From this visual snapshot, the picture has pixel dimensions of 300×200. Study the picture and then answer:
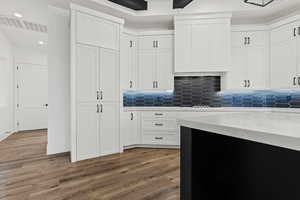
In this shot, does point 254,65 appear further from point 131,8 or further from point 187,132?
point 187,132

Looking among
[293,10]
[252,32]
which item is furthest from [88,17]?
[293,10]

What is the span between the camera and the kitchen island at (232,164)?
1125 millimetres

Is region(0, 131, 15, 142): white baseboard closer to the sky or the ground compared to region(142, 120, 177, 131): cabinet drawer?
closer to the ground

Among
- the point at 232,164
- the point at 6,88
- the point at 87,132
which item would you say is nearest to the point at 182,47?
the point at 87,132

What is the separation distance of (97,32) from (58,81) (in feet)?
4.24

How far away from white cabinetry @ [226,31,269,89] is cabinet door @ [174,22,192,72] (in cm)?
103

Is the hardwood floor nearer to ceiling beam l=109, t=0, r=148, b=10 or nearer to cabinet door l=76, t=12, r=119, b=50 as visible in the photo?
cabinet door l=76, t=12, r=119, b=50

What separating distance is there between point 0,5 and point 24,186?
3.67 meters

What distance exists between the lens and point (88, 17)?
3.77 meters

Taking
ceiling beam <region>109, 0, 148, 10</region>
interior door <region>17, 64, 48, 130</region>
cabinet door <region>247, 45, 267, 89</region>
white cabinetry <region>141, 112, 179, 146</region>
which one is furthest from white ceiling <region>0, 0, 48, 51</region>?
cabinet door <region>247, 45, 267, 89</region>

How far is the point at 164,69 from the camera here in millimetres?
4723

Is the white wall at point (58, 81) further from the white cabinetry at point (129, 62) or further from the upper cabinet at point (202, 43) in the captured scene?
the upper cabinet at point (202, 43)

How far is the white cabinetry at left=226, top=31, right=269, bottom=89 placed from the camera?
4473 mm

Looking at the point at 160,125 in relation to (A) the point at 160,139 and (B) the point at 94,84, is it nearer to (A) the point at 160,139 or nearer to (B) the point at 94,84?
(A) the point at 160,139
